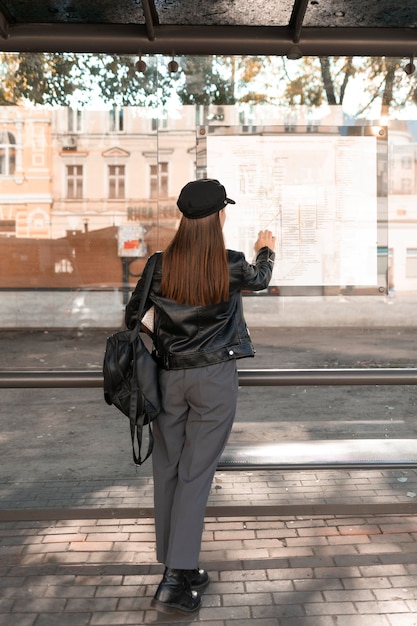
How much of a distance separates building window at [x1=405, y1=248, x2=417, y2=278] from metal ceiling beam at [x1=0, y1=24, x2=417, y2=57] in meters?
4.11

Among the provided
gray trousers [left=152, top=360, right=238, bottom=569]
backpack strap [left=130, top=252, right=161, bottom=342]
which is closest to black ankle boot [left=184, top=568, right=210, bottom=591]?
gray trousers [left=152, top=360, right=238, bottom=569]

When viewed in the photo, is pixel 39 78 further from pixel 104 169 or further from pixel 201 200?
pixel 201 200

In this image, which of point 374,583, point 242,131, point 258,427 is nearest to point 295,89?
point 258,427

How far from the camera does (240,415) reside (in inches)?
270

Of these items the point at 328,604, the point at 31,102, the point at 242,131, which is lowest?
the point at 328,604

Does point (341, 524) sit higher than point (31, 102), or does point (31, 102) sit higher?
point (31, 102)

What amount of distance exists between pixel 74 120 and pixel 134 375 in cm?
943

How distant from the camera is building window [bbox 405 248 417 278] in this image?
24.9 ft

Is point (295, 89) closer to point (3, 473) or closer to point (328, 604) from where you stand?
point (3, 473)

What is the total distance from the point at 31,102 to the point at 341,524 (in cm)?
905

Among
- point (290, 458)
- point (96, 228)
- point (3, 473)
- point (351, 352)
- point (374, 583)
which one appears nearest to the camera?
point (374, 583)

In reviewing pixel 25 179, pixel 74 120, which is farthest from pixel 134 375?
pixel 25 179

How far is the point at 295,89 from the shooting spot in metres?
10.8

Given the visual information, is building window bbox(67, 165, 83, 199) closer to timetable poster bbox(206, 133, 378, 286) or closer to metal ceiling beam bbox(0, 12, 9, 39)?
timetable poster bbox(206, 133, 378, 286)
